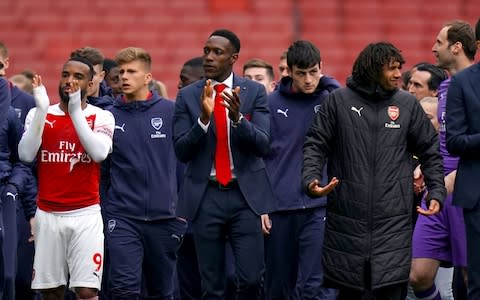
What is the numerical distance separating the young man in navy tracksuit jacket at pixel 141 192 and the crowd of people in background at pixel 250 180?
11 mm

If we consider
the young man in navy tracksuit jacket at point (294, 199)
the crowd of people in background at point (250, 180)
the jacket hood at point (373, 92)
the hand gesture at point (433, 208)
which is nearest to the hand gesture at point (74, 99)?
the crowd of people in background at point (250, 180)

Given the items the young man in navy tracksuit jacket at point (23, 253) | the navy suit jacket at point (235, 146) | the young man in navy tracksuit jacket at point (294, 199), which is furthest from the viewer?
the young man in navy tracksuit jacket at point (23, 253)

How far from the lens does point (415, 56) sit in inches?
852

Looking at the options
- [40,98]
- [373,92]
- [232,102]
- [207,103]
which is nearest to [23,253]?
[40,98]

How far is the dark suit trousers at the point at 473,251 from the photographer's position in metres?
8.29

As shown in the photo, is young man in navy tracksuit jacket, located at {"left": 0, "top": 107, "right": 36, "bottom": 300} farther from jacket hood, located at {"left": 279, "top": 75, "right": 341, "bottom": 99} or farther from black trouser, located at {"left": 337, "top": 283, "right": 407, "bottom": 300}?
black trouser, located at {"left": 337, "top": 283, "right": 407, "bottom": 300}

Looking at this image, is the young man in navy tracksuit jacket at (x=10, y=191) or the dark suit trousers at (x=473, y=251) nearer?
the dark suit trousers at (x=473, y=251)

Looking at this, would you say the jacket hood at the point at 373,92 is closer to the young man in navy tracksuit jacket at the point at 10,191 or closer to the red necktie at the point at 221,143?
the red necktie at the point at 221,143

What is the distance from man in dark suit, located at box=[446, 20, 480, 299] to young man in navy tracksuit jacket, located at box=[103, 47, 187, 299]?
2.52 m

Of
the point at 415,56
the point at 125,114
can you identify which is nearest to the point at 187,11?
the point at 415,56

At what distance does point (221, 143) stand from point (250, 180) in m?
0.34

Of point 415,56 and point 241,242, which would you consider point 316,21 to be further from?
point 241,242

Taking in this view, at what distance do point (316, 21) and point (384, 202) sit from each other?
1498cm

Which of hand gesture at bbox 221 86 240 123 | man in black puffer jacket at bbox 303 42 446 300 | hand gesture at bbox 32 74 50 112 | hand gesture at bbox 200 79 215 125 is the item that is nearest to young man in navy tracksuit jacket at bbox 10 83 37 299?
hand gesture at bbox 32 74 50 112
